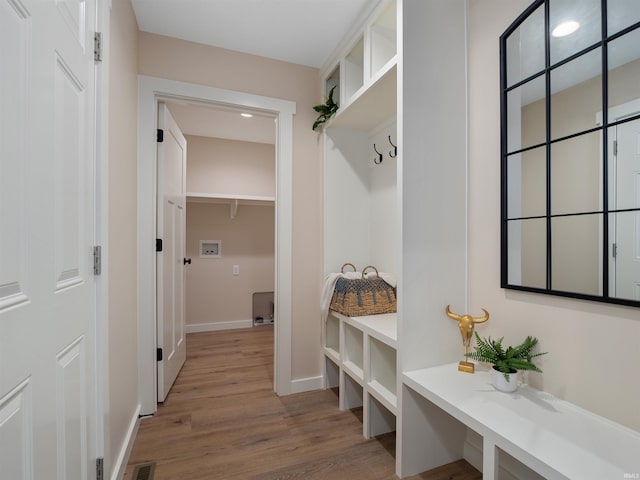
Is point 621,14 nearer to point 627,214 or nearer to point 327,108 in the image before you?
point 627,214

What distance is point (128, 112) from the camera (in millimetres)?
1724

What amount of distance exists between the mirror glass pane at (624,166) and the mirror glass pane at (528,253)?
254 mm

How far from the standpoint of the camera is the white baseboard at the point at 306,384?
2.32m

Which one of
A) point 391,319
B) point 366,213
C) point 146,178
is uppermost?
point 146,178

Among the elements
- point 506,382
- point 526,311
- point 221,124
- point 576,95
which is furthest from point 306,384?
point 221,124

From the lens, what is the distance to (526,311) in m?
1.31

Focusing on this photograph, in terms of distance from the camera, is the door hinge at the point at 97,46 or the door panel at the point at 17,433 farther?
the door hinge at the point at 97,46

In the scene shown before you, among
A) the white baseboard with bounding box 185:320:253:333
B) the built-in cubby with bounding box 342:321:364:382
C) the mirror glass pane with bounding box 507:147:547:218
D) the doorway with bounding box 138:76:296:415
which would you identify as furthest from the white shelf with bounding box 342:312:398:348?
the white baseboard with bounding box 185:320:253:333

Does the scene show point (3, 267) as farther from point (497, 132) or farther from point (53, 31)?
point (497, 132)

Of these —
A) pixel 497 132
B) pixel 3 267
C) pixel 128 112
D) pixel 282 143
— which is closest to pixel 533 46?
pixel 497 132

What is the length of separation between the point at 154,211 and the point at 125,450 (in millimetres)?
1387

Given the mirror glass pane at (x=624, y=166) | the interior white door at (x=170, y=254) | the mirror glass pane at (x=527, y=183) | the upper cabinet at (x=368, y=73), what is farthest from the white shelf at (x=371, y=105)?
the interior white door at (x=170, y=254)

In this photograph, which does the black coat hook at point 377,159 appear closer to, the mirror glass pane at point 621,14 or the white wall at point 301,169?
the white wall at point 301,169

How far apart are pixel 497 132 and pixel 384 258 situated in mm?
1125
